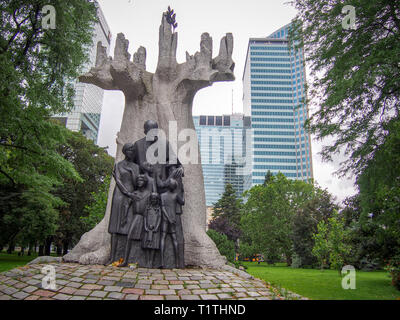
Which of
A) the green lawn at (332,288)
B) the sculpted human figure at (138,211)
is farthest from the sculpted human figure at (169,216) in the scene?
the green lawn at (332,288)

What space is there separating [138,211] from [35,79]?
694 cm

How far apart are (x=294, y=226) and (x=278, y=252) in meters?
4.61

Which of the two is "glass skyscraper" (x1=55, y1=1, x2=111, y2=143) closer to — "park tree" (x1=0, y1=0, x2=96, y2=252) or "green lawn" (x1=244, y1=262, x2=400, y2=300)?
"park tree" (x1=0, y1=0, x2=96, y2=252)

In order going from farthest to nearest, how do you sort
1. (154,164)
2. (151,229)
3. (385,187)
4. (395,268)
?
(395,268)
(154,164)
(385,187)
(151,229)

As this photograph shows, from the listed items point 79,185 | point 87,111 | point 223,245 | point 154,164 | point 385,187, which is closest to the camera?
point 385,187

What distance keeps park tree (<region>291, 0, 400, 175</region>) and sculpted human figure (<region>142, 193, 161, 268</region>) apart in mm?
5667

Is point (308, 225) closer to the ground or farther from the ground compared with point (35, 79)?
closer to the ground

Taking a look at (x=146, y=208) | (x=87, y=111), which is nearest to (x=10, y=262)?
(x=146, y=208)

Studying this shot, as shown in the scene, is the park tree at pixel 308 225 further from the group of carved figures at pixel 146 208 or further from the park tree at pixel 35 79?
the park tree at pixel 35 79

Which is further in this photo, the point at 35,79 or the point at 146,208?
the point at 35,79

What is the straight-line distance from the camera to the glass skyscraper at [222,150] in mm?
115875

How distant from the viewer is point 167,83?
8.56 m

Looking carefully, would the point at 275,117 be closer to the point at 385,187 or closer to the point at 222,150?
the point at 222,150

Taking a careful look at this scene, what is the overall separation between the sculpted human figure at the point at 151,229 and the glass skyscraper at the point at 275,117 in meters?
89.1
